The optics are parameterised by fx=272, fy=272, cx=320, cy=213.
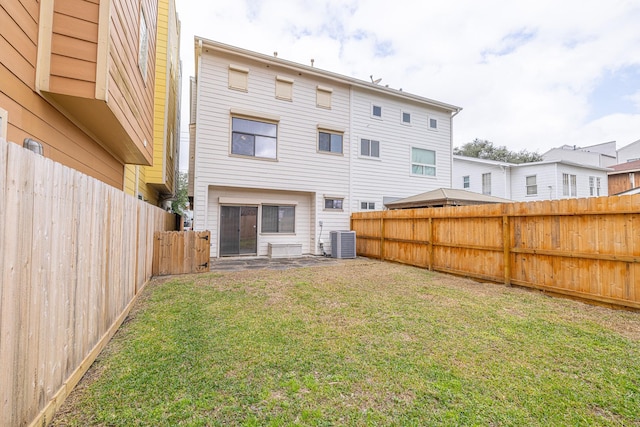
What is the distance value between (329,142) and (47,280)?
1088 cm

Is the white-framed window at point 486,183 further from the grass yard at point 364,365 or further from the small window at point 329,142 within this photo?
the grass yard at point 364,365

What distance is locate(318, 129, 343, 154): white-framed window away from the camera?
38.2 ft

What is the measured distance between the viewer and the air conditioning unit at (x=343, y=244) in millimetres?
10414

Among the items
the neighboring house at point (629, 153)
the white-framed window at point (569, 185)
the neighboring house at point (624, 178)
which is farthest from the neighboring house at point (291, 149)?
the neighboring house at point (629, 153)

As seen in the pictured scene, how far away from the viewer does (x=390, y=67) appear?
582 inches

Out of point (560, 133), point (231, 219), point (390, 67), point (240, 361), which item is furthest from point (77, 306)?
point (560, 133)

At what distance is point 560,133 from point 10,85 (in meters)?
42.8

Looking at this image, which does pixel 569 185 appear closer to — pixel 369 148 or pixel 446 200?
pixel 446 200

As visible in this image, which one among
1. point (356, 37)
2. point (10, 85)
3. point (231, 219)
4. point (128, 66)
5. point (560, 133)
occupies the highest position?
point (560, 133)

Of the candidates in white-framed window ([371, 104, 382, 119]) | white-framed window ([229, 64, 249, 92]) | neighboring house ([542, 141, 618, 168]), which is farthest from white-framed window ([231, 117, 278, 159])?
neighboring house ([542, 141, 618, 168])

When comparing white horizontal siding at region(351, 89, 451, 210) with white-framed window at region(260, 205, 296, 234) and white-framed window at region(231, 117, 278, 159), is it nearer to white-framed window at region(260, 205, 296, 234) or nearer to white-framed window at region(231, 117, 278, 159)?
white-framed window at region(260, 205, 296, 234)

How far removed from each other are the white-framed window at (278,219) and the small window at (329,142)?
2.89 metres

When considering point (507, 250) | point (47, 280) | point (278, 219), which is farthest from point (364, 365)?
point (278, 219)

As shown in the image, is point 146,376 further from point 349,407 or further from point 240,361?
point 349,407
